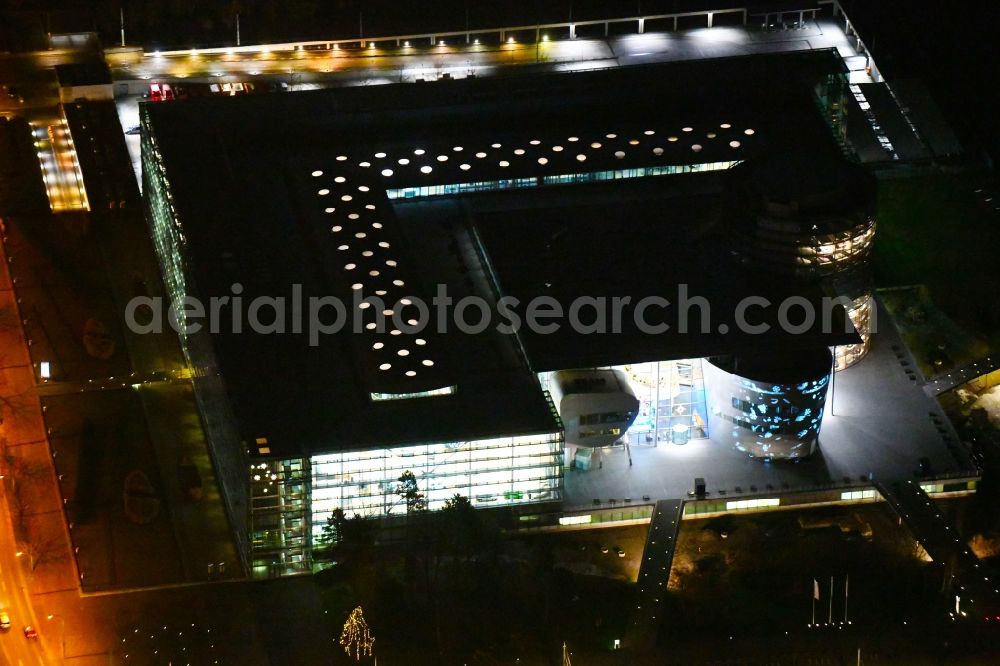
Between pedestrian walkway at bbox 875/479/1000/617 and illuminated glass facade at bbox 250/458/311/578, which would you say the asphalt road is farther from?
pedestrian walkway at bbox 875/479/1000/617

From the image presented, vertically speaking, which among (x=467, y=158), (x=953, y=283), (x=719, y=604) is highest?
(x=467, y=158)

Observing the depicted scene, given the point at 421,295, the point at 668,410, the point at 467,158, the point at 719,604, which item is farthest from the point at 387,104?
the point at 719,604

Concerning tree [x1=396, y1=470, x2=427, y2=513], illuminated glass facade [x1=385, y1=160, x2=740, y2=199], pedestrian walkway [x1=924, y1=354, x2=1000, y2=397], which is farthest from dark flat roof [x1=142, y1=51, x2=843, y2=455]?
pedestrian walkway [x1=924, y1=354, x2=1000, y2=397]

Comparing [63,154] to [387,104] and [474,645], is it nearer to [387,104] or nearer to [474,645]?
[387,104]

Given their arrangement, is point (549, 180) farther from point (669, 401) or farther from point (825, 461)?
point (825, 461)

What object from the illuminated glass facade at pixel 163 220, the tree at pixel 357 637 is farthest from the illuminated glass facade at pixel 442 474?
the illuminated glass facade at pixel 163 220
